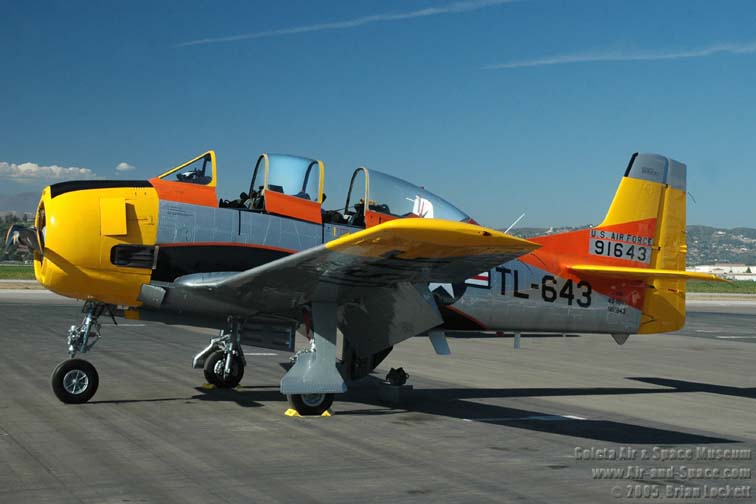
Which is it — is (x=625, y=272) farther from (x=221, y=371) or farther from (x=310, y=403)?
(x=221, y=371)

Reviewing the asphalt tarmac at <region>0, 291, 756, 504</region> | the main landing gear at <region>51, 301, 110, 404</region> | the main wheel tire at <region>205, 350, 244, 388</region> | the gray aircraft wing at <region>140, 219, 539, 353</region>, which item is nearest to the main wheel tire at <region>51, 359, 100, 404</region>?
the main landing gear at <region>51, 301, 110, 404</region>

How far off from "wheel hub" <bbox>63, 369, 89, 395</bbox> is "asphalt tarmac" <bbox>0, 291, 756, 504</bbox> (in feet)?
0.71

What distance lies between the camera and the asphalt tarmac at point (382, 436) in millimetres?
6355

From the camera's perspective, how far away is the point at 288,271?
8680 mm

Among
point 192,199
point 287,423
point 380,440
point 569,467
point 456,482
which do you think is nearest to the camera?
point 456,482

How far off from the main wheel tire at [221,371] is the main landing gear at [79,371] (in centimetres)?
Result: 194

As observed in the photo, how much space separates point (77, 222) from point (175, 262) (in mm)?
1188

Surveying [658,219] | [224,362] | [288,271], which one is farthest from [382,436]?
[658,219]

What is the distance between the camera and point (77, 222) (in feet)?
29.9

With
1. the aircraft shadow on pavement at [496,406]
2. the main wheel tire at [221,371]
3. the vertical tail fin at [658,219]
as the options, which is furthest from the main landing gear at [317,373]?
the vertical tail fin at [658,219]

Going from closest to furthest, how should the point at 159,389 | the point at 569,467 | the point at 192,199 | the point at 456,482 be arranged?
the point at 456,482 → the point at 569,467 → the point at 192,199 → the point at 159,389

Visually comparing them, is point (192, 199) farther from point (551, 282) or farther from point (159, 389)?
point (551, 282)

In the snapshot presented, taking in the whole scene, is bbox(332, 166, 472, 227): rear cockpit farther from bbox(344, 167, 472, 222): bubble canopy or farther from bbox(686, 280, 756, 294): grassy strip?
bbox(686, 280, 756, 294): grassy strip

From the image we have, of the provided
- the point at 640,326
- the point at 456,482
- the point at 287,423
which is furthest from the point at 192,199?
the point at 640,326
